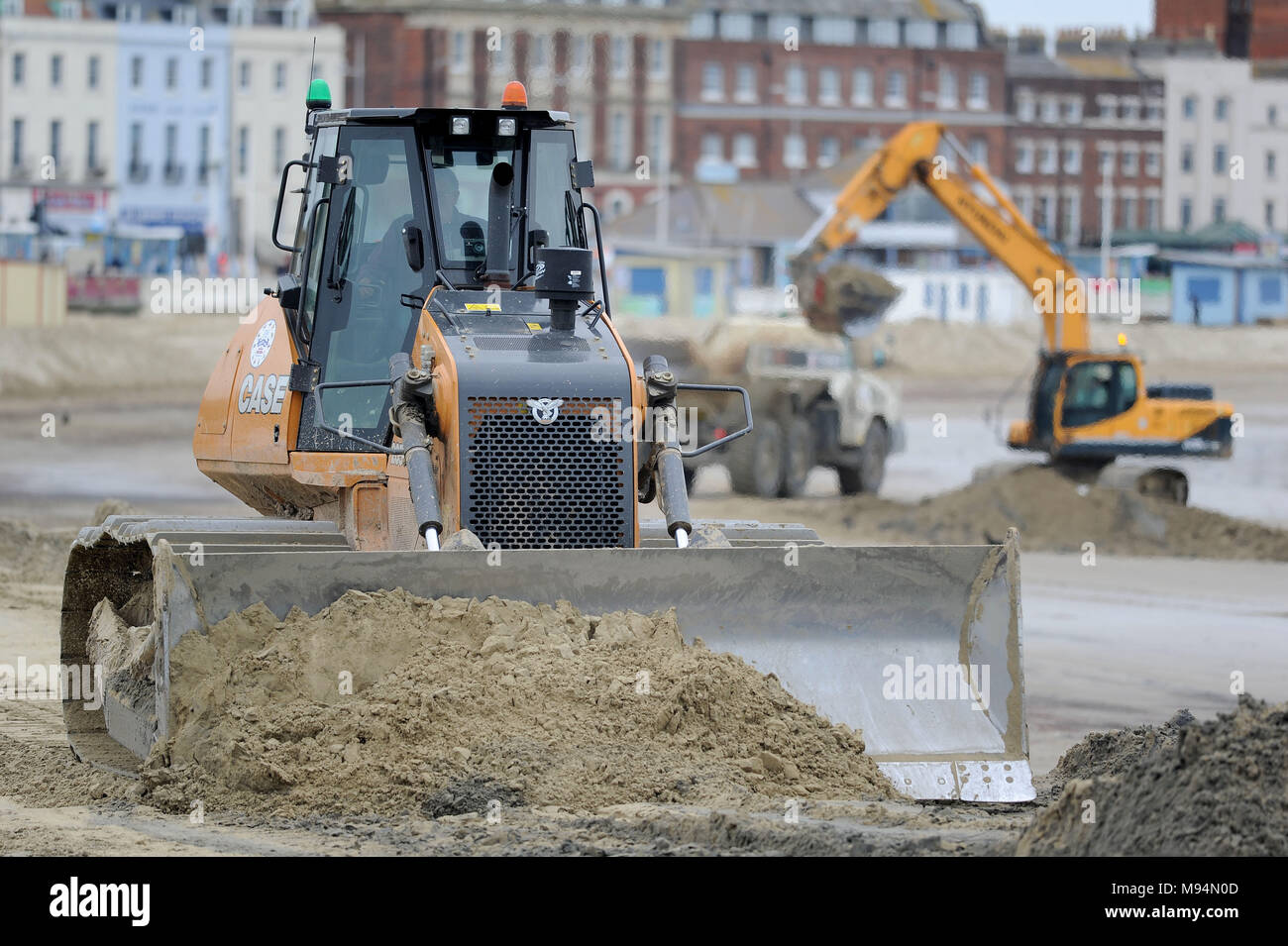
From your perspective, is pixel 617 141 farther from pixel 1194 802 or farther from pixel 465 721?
pixel 1194 802

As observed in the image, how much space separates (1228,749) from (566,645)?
264 cm

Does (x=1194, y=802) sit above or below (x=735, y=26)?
below

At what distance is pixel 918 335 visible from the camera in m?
59.1

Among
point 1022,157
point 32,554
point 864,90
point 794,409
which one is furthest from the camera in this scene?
point 1022,157

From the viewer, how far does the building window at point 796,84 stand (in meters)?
91.1

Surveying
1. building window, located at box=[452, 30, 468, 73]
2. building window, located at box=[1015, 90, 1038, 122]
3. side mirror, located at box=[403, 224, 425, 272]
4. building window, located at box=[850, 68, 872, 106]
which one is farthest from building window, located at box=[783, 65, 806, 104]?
side mirror, located at box=[403, 224, 425, 272]

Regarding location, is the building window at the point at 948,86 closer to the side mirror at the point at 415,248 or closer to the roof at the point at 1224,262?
the roof at the point at 1224,262

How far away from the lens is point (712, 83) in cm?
8969

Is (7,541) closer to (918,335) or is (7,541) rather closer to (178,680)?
(178,680)

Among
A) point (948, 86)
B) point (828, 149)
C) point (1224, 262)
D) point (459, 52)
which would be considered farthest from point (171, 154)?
point (1224, 262)

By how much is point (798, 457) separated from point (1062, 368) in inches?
170

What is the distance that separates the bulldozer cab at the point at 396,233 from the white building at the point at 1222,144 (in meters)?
92.5

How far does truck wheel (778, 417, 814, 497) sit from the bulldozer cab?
15.9 metres

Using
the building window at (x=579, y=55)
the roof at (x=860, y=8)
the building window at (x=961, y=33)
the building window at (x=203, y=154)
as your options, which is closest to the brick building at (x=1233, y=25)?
the building window at (x=961, y=33)
